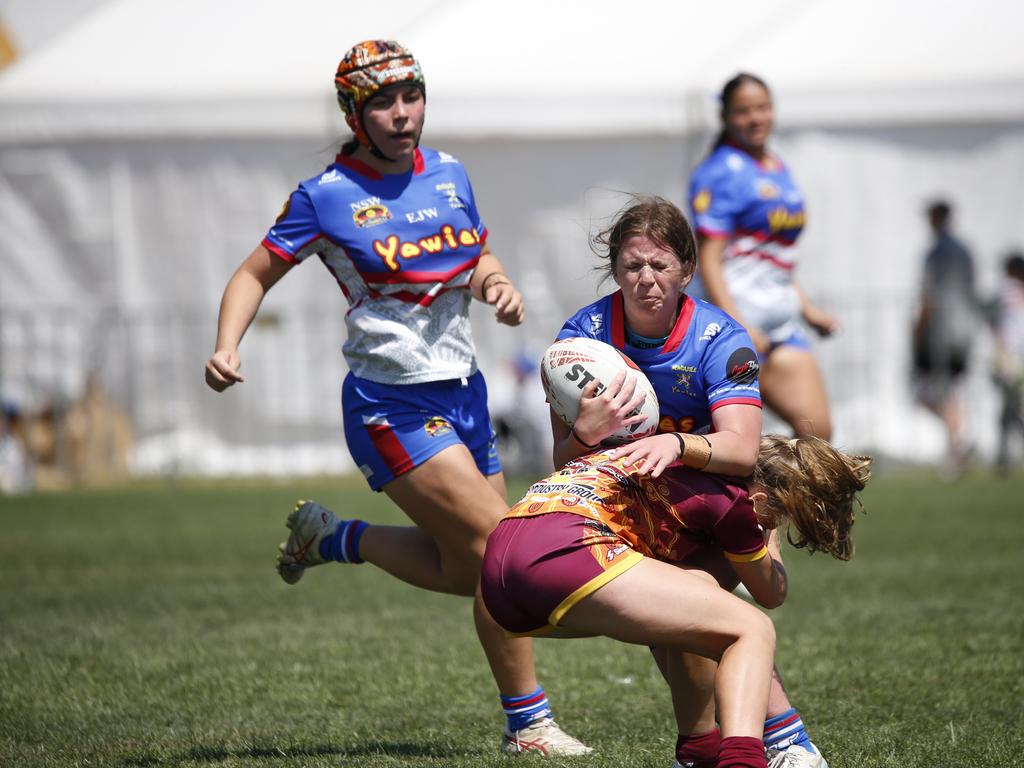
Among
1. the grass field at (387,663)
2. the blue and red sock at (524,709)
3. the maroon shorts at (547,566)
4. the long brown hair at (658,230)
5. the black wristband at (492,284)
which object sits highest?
the long brown hair at (658,230)

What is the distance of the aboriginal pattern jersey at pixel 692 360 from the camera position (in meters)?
3.72

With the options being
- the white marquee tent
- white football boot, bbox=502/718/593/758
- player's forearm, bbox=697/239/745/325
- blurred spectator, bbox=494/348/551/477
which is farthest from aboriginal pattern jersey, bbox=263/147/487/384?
blurred spectator, bbox=494/348/551/477

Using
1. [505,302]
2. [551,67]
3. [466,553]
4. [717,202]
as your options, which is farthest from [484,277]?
[551,67]

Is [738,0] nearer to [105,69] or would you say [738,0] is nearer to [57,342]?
[105,69]

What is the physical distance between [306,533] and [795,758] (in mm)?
1940

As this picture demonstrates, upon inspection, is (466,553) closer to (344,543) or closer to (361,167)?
(344,543)

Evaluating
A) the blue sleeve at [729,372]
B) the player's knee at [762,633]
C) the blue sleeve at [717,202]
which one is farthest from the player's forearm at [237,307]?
the blue sleeve at [717,202]

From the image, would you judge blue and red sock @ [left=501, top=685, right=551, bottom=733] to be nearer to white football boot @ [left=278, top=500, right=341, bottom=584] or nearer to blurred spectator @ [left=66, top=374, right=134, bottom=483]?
white football boot @ [left=278, top=500, right=341, bottom=584]

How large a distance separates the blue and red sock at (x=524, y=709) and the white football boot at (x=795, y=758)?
81cm

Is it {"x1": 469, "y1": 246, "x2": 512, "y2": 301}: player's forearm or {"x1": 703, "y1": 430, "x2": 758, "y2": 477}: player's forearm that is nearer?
{"x1": 703, "y1": 430, "x2": 758, "y2": 477}: player's forearm

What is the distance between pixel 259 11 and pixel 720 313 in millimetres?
10771

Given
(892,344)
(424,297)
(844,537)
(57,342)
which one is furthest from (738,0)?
(844,537)

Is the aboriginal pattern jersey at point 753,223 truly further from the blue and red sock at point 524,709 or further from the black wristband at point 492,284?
the blue and red sock at point 524,709

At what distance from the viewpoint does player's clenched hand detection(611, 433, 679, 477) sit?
11.4 feet
